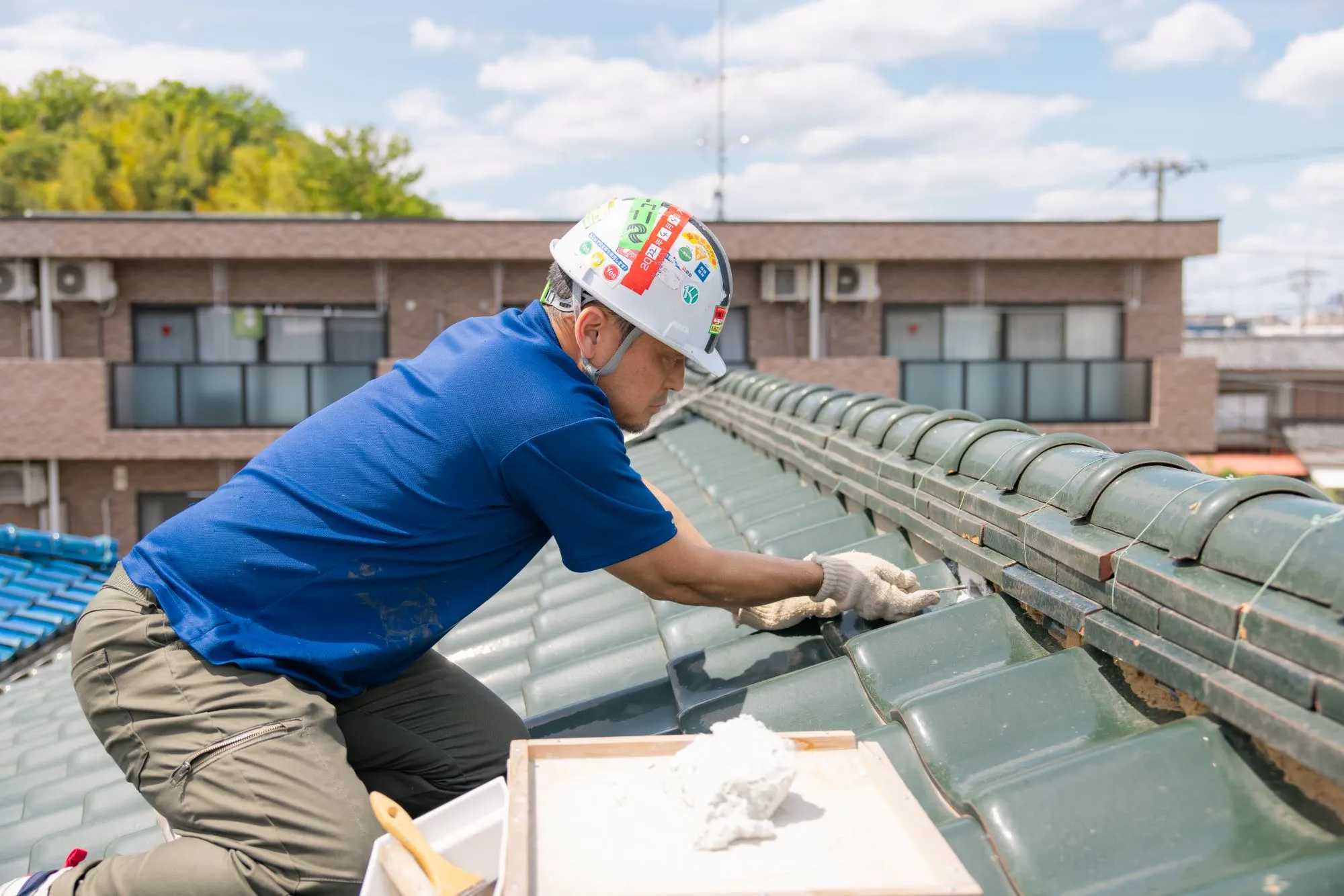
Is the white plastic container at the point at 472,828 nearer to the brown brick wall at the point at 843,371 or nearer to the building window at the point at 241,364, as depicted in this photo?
the brown brick wall at the point at 843,371

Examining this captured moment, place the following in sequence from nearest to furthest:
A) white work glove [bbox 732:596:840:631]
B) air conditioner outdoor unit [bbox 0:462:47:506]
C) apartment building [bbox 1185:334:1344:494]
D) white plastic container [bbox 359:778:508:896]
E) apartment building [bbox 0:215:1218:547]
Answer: white plastic container [bbox 359:778:508:896]
white work glove [bbox 732:596:840:631]
apartment building [bbox 0:215:1218:547]
air conditioner outdoor unit [bbox 0:462:47:506]
apartment building [bbox 1185:334:1344:494]

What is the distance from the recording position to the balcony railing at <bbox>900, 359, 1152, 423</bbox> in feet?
68.0

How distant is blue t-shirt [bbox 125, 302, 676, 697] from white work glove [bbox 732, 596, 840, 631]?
639 mm

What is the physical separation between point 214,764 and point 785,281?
60.8 ft

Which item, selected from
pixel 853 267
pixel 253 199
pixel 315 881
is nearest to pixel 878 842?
pixel 315 881

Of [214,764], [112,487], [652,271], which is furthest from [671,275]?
[112,487]

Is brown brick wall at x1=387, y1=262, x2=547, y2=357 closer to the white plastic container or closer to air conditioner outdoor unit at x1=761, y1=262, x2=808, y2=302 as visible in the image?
air conditioner outdoor unit at x1=761, y1=262, x2=808, y2=302

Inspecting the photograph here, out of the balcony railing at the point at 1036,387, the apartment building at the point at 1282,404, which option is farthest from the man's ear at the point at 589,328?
the apartment building at the point at 1282,404

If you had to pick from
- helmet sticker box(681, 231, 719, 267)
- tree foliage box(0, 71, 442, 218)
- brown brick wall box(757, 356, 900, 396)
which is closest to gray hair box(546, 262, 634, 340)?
helmet sticker box(681, 231, 719, 267)

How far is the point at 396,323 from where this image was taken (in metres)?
19.8

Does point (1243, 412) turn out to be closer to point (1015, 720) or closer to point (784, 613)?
point (784, 613)

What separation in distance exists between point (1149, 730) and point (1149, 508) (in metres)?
0.47

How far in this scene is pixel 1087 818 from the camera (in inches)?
64.9

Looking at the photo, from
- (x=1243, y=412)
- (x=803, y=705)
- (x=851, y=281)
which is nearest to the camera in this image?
(x=803, y=705)
